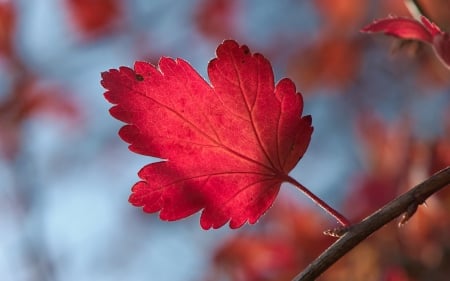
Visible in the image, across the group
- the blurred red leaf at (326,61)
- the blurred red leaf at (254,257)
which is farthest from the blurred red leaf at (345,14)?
the blurred red leaf at (254,257)

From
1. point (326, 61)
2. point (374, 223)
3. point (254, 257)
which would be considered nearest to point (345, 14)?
point (326, 61)

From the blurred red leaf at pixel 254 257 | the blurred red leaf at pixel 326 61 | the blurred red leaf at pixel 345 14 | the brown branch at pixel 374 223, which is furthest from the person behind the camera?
the blurred red leaf at pixel 345 14

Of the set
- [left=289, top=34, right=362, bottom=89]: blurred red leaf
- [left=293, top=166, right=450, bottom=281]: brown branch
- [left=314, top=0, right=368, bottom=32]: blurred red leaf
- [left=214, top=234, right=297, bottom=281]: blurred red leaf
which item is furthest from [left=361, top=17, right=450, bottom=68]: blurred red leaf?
[left=314, top=0, right=368, bottom=32]: blurred red leaf

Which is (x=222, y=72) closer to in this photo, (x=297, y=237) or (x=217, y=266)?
(x=297, y=237)

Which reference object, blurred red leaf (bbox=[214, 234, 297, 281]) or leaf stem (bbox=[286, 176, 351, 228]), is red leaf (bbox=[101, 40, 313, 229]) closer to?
leaf stem (bbox=[286, 176, 351, 228])

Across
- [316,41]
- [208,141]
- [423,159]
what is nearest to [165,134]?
[208,141]

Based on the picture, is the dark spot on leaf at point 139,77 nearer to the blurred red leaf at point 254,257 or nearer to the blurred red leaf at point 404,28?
the blurred red leaf at point 404,28
